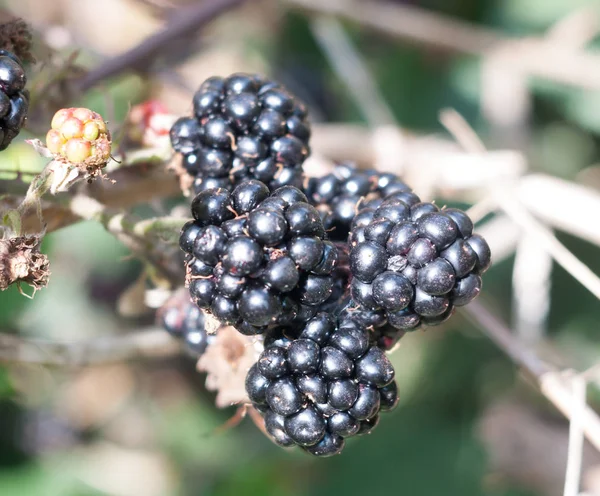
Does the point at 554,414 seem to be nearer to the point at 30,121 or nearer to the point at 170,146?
the point at 170,146

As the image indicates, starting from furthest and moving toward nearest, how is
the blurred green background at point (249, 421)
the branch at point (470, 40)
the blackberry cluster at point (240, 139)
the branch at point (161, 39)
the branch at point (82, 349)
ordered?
the branch at point (470, 40), the blurred green background at point (249, 421), the branch at point (161, 39), the branch at point (82, 349), the blackberry cluster at point (240, 139)

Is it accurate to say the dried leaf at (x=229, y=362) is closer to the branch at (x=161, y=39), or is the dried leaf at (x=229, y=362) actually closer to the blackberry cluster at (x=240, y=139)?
the blackberry cluster at (x=240, y=139)

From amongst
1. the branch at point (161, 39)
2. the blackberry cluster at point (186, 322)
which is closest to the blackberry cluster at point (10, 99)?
the blackberry cluster at point (186, 322)

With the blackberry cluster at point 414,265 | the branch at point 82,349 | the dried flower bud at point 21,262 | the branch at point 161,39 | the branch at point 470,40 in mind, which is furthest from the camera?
the branch at point 470,40

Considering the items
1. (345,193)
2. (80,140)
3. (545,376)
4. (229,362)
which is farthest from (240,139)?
(545,376)

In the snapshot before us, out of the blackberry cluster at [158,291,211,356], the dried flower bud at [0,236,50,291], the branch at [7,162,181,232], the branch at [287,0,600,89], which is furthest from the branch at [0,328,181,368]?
the branch at [287,0,600,89]

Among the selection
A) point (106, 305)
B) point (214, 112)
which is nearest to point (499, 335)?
point (214, 112)

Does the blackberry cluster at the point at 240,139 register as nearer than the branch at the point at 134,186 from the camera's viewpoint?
Yes
